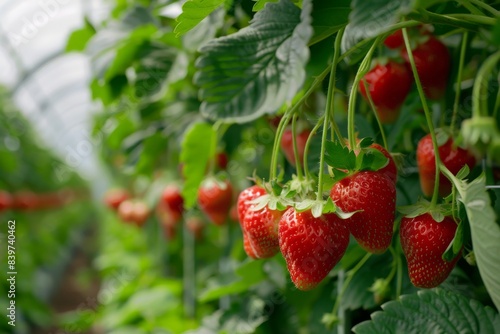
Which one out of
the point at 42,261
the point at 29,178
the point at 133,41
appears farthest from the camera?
the point at 29,178

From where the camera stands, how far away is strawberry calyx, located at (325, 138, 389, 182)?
0.57 m

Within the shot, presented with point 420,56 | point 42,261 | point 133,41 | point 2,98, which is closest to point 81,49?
point 133,41

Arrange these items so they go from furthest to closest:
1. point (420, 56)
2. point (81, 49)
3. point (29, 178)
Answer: point (29, 178)
point (81, 49)
point (420, 56)

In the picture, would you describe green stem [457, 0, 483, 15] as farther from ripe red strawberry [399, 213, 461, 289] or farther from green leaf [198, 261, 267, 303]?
green leaf [198, 261, 267, 303]

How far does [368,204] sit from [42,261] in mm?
6252

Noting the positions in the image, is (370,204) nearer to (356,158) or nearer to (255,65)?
(356,158)

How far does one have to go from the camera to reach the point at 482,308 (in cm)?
64

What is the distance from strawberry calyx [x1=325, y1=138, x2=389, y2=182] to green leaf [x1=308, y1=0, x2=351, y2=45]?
0.13 metres

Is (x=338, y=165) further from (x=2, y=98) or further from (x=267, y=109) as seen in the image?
(x=2, y=98)

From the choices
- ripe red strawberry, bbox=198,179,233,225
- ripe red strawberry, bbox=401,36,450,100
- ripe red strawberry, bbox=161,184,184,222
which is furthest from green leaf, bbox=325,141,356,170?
ripe red strawberry, bbox=161,184,184,222

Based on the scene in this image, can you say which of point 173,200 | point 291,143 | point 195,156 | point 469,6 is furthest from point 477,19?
point 173,200

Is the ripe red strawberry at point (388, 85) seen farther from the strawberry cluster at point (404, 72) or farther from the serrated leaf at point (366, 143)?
the serrated leaf at point (366, 143)

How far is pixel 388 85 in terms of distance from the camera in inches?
29.4

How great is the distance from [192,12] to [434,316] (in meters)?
0.40
